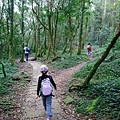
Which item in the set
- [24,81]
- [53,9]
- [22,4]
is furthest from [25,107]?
[22,4]

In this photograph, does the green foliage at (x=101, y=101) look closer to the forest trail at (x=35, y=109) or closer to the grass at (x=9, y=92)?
the forest trail at (x=35, y=109)

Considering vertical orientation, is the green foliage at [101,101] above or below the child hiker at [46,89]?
A: below

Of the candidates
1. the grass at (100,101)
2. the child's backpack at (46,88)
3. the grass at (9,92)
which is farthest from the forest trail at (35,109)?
the child's backpack at (46,88)

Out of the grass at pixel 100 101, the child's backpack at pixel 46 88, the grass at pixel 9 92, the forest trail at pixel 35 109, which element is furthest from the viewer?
the grass at pixel 9 92

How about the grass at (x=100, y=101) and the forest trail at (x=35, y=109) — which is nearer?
the grass at (x=100, y=101)

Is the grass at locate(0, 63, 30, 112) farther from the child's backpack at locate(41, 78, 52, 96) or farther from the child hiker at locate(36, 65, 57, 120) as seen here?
the child's backpack at locate(41, 78, 52, 96)

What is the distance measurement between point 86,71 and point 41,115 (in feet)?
19.0

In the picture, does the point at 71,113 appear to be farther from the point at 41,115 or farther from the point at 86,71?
the point at 86,71

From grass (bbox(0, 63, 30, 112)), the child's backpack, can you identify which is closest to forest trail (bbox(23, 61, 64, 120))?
grass (bbox(0, 63, 30, 112))

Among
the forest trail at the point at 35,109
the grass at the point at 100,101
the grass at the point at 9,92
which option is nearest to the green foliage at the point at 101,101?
the grass at the point at 100,101

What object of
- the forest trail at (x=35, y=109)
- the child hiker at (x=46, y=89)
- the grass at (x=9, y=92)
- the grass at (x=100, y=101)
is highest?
the child hiker at (x=46, y=89)

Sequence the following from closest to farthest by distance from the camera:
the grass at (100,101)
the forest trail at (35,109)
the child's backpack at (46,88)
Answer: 1. the child's backpack at (46,88)
2. the grass at (100,101)
3. the forest trail at (35,109)

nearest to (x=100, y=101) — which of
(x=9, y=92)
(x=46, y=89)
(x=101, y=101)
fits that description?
(x=101, y=101)

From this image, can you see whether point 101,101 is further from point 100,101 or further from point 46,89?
point 46,89
